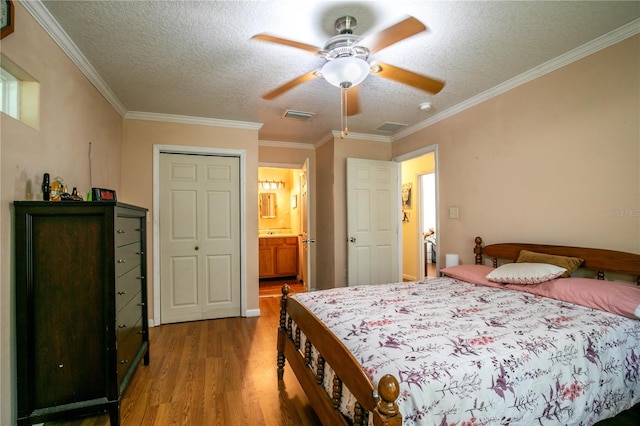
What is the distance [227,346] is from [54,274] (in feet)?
5.62

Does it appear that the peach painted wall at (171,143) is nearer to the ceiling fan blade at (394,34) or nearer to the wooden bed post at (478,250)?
the ceiling fan blade at (394,34)

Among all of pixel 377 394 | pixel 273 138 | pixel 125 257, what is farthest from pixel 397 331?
pixel 273 138

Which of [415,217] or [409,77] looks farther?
[415,217]

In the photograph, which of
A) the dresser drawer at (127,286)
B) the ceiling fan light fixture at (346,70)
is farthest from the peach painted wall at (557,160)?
the dresser drawer at (127,286)

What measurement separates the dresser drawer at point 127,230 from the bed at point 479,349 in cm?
122

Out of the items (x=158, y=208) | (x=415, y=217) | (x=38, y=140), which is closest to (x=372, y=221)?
(x=415, y=217)

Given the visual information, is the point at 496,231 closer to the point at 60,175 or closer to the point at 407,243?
the point at 407,243

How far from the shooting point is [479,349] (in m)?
1.31

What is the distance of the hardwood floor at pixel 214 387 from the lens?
1.86 metres

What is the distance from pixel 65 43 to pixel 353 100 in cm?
230

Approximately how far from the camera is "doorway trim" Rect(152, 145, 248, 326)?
354 cm

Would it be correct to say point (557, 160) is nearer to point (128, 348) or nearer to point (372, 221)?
point (372, 221)

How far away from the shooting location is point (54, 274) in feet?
5.52

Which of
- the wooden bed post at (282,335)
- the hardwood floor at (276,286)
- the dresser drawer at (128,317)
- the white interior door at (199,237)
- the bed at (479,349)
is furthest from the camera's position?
the hardwood floor at (276,286)
